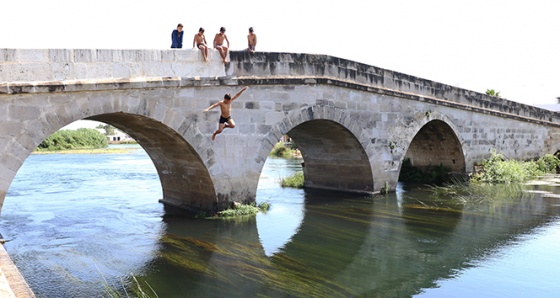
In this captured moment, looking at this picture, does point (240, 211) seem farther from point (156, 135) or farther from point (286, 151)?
point (286, 151)

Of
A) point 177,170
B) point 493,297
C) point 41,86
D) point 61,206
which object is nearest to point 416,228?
point 493,297

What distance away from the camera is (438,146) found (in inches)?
637

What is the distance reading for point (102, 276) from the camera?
627cm

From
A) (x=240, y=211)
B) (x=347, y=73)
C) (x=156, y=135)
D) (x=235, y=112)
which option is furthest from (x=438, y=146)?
(x=156, y=135)

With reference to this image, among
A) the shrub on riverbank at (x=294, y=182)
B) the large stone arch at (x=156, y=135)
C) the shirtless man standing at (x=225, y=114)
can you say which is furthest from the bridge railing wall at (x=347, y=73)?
the shrub on riverbank at (x=294, y=182)

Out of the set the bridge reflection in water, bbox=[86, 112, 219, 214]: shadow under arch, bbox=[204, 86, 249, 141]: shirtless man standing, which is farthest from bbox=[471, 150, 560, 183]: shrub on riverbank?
bbox=[204, 86, 249, 141]: shirtless man standing

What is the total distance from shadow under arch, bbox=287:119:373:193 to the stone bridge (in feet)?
0.12

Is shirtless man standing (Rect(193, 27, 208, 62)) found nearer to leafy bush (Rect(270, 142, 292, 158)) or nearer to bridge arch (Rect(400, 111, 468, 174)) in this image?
bridge arch (Rect(400, 111, 468, 174))

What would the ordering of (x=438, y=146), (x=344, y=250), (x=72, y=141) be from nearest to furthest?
1. (x=344, y=250)
2. (x=438, y=146)
3. (x=72, y=141)

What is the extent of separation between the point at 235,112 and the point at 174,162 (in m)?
1.65

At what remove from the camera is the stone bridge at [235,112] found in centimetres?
709

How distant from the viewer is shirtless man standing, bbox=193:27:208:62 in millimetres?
8883

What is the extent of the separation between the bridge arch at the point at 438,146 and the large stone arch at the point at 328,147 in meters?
2.46

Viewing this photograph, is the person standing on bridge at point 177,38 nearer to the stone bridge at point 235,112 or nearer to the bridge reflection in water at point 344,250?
the stone bridge at point 235,112
